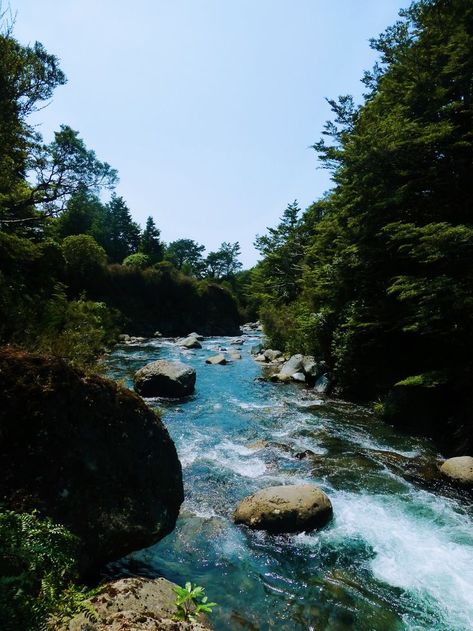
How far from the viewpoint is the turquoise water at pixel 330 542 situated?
4145mm

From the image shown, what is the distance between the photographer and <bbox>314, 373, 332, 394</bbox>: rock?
14.6 m

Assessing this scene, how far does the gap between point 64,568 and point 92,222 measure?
176 ft

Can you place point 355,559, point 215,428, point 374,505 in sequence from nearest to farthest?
point 355,559 < point 374,505 < point 215,428

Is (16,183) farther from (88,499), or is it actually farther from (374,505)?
(374,505)

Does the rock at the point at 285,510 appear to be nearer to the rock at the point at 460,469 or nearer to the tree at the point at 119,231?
the rock at the point at 460,469

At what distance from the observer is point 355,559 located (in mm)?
5008

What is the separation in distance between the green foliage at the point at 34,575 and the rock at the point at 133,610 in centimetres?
12

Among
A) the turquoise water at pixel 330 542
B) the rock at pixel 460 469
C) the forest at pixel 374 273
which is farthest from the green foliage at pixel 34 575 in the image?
the rock at pixel 460 469

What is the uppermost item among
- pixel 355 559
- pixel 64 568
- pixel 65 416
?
pixel 65 416

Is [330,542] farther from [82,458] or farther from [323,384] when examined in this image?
[323,384]

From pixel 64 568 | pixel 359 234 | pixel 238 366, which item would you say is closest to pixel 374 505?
pixel 64 568

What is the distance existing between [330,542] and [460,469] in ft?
12.1

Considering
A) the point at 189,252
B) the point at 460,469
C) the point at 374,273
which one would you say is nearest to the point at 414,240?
the point at 374,273

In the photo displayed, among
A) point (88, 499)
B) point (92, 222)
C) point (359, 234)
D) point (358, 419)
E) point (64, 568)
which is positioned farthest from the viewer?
point (92, 222)
